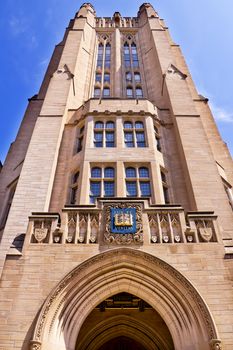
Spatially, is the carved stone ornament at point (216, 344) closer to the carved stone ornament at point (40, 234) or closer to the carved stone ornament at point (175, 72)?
the carved stone ornament at point (40, 234)

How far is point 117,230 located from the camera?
41.7 ft

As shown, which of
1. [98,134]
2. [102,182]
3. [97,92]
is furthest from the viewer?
[97,92]

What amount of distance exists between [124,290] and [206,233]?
3.65m

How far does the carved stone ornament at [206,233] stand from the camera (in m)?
12.6

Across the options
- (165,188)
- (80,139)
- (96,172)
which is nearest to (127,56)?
(80,139)

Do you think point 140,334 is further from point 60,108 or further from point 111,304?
point 60,108

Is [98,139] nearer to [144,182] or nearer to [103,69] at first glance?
[144,182]

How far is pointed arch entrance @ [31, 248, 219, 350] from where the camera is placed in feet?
34.3

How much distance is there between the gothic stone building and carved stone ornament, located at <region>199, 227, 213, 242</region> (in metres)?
0.04

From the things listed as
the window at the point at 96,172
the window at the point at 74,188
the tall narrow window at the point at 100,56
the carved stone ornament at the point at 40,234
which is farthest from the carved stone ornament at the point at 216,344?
the tall narrow window at the point at 100,56

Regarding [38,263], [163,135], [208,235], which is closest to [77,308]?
[38,263]

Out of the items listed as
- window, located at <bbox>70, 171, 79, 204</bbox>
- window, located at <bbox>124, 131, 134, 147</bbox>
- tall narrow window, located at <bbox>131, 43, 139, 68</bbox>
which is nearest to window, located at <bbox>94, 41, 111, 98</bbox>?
Result: tall narrow window, located at <bbox>131, 43, 139, 68</bbox>

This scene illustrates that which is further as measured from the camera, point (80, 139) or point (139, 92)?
point (139, 92)

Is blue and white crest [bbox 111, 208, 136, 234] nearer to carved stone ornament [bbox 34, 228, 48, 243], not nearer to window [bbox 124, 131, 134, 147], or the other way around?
carved stone ornament [bbox 34, 228, 48, 243]
